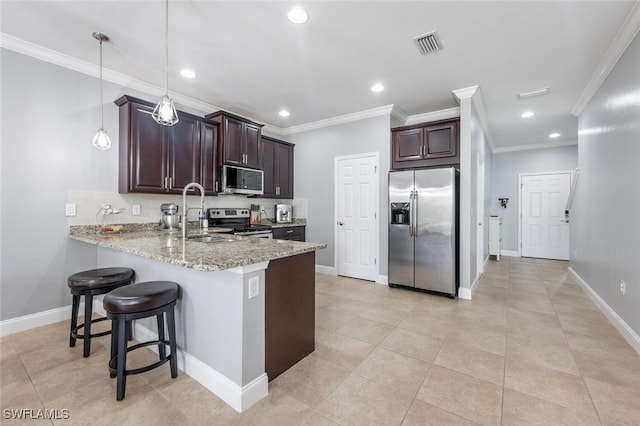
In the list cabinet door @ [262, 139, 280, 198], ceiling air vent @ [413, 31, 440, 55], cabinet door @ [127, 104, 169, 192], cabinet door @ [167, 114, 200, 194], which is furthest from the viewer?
cabinet door @ [262, 139, 280, 198]

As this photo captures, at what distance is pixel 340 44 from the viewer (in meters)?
2.67

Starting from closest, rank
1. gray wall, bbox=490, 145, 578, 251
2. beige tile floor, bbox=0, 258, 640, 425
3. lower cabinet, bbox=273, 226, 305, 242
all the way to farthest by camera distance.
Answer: beige tile floor, bbox=0, 258, 640, 425, lower cabinet, bbox=273, 226, 305, 242, gray wall, bbox=490, 145, 578, 251

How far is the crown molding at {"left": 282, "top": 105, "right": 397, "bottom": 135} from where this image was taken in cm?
429

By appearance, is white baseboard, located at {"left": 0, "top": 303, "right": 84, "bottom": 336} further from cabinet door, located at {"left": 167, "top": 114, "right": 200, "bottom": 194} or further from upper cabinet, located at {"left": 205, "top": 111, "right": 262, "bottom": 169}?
upper cabinet, located at {"left": 205, "top": 111, "right": 262, "bottom": 169}

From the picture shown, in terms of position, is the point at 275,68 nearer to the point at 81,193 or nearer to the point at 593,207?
the point at 81,193

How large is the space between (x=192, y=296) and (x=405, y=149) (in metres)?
3.50

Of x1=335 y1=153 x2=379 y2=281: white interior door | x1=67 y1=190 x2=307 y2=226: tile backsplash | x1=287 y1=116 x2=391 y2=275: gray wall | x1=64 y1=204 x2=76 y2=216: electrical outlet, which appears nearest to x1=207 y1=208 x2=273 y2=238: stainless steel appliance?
x1=67 y1=190 x2=307 y2=226: tile backsplash

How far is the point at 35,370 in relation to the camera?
2010 millimetres

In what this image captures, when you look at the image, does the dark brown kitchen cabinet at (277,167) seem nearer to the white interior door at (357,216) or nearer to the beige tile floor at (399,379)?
the white interior door at (357,216)

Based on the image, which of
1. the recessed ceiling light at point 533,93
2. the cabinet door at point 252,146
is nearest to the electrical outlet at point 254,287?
the cabinet door at point 252,146

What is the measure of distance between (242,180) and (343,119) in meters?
1.99

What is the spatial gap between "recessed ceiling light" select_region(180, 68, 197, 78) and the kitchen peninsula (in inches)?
82.1

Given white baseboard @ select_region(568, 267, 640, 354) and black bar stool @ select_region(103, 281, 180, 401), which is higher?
black bar stool @ select_region(103, 281, 180, 401)

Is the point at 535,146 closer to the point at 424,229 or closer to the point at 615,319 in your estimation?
the point at 424,229
